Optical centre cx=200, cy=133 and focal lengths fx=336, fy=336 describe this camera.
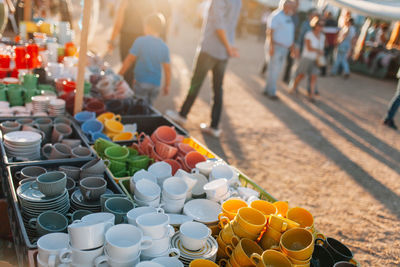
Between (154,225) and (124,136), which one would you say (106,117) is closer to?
(124,136)

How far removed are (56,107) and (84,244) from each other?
1927 mm

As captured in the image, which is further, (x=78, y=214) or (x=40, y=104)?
(x=40, y=104)

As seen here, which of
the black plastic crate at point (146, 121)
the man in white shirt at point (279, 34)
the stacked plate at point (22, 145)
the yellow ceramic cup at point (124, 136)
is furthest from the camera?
the man in white shirt at point (279, 34)

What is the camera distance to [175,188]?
1.99 meters

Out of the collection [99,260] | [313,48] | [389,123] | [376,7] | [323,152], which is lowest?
[323,152]

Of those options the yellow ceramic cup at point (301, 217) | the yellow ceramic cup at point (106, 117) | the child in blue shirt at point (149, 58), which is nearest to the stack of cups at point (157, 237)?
the yellow ceramic cup at point (301, 217)

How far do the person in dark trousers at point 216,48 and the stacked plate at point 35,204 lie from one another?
10.1 ft

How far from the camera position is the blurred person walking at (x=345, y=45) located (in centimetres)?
954

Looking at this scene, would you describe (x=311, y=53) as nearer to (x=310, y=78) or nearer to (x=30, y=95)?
(x=310, y=78)

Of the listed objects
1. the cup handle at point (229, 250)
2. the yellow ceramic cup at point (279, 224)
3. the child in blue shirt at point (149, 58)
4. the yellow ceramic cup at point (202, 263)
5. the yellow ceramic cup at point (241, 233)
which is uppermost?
the child in blue shirt at point (149, 58)

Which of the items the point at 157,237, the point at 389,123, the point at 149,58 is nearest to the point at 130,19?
the point at 149,58

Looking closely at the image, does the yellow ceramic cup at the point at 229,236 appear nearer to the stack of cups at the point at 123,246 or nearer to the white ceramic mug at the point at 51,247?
the stack of cups at the point at 123,246

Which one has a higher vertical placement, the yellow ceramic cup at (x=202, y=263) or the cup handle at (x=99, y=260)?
the cup handle at (x=99, y=260)

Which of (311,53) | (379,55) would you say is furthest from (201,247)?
(379,55)
